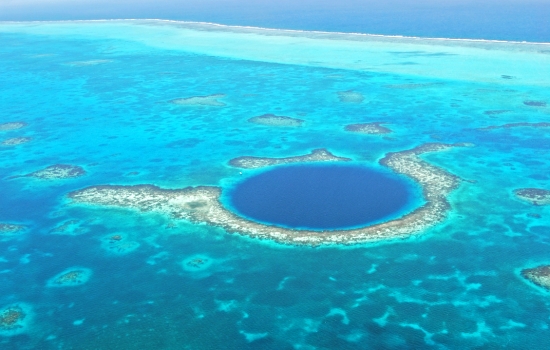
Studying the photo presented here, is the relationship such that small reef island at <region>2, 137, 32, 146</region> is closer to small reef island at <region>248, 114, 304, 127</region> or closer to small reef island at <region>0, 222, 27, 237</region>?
small reef island at <region>0, 222, 27, 237</region>

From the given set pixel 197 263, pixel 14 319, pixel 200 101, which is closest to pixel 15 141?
pixel 200 101

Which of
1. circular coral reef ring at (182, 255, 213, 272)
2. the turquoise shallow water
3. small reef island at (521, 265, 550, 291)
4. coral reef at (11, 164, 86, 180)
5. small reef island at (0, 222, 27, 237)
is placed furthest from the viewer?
coral reef at (11, 164, 86, 180)

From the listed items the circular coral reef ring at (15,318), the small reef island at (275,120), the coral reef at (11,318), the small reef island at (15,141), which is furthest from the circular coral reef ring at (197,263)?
the small reef island at (15,141)

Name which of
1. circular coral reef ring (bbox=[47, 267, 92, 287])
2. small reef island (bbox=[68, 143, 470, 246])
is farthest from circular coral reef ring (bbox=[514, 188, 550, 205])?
circular coral reef ring (bbox=[47, 267, 92, 287])

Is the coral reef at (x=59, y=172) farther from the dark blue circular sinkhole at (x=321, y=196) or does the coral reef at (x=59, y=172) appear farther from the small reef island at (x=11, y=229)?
the dark blue circular sinkhole at (x=321, y=196)

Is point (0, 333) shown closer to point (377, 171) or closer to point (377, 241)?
Result: point (377, 241)

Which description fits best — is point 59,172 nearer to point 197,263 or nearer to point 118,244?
point 118,244
